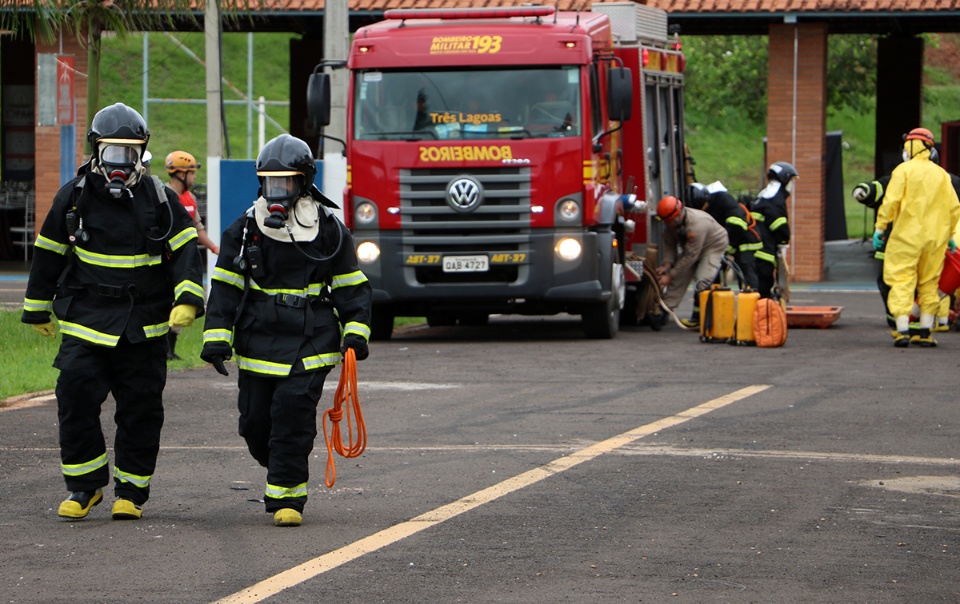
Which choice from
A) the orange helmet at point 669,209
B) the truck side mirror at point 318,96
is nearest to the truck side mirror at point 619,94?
the orange helmet at point 669,209

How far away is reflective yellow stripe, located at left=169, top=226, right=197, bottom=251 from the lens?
7.51 m

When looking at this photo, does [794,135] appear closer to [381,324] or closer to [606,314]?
[606,314]

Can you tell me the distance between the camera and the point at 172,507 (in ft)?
25.3

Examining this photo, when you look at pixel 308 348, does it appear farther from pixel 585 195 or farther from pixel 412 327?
pixel 412 327

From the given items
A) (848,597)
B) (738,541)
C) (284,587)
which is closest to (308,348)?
(284,587)

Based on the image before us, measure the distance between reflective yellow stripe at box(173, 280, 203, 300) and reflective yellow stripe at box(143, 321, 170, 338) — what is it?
19 cm

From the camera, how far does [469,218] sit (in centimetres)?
1627

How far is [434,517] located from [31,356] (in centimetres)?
784

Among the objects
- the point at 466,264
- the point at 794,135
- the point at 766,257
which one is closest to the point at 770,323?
the point at 766,257

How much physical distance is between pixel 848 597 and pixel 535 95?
1070cm

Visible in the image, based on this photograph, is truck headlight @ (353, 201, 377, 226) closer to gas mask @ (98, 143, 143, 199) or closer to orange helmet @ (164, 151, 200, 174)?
orange helmet @ (164, 151, 200, 174)

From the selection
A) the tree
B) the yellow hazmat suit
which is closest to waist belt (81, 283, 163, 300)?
the tree

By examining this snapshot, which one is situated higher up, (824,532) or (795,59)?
(795,59)

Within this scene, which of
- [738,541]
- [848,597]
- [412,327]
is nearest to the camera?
[848,597]
